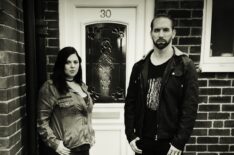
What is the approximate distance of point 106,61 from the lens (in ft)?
11.0

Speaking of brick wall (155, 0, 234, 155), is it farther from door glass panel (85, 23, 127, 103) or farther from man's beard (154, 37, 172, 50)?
man's beard (154, 37, 172, 50)

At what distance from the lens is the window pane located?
3297 mm

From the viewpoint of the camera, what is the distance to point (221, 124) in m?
3.36

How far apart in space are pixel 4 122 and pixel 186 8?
2379 millimetres

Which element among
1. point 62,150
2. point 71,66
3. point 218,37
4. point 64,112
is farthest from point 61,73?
point 218,37

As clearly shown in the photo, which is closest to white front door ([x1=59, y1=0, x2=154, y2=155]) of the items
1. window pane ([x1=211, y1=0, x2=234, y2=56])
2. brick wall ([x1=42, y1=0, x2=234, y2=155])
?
brick wall ([x1=42, y1=0, x2=234, y2=155])

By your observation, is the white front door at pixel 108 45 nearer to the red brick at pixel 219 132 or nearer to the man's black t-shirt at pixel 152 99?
the red brick at pixel 219 132

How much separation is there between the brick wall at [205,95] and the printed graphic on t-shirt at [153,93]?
1267 mm

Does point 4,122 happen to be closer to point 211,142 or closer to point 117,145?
point 117,145

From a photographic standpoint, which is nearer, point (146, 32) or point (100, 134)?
point (146, 32)

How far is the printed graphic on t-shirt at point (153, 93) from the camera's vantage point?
6.85ft

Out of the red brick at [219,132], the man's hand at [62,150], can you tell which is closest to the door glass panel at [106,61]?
the red brick at [219,132]

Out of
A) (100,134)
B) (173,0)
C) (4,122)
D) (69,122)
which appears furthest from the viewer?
(100,134)

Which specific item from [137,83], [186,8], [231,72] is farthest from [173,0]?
[137,83]
